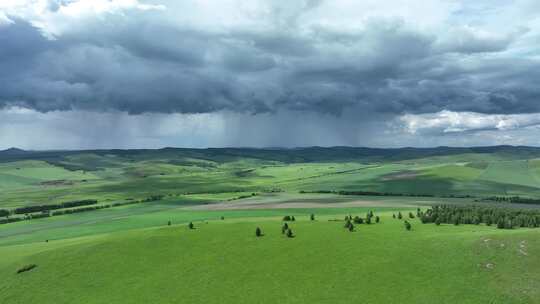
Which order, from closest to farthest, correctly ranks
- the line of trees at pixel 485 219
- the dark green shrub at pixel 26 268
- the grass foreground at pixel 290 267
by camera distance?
the grass foreground at pixel 290 267 < the dark green shrub at pixel 26 268 < the line of trees at pixel 485 219

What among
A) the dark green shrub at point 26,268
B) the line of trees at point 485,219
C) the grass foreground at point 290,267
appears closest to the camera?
the grass foreground at point 290,267

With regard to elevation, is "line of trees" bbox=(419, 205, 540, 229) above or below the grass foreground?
above

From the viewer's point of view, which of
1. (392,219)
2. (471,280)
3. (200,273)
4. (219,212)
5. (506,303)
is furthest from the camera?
(219,212)

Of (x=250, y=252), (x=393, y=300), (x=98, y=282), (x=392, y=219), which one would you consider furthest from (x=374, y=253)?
(x=98, y=282)

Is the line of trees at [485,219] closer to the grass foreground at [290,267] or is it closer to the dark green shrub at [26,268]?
the grass foreground at [290,267]

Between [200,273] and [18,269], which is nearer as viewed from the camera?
[200,273]

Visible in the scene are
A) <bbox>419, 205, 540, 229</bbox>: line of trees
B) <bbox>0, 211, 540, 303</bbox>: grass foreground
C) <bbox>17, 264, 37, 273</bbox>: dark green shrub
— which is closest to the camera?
<bbox>0, 211, 540, 303</bbox>: grass foreground

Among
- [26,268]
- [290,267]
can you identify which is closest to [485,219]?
[290,267]

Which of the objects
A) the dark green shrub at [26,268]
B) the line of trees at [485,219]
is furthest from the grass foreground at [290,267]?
the line of trees at [485,219]

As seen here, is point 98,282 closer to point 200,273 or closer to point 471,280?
point 200,273

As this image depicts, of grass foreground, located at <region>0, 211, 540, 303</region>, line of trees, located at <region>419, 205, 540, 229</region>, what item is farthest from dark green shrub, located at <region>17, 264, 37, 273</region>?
line of trees, located at <region>419, 205, 540, 229</region>

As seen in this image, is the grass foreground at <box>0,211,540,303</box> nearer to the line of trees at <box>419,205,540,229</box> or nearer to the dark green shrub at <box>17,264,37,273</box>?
A: the dark green shrub at <box>17,264,37,273</box>
